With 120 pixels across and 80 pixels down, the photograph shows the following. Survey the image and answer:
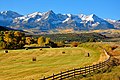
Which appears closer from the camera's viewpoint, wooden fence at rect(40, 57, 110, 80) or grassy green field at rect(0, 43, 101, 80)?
wooden fence at rect(40, 57, 110, 80)

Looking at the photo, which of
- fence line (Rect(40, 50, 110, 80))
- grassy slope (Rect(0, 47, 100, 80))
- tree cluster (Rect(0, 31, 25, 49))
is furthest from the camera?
tree cluster (Rect(0, 31, 25, 49))

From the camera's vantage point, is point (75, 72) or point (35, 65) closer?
point (75, 72)

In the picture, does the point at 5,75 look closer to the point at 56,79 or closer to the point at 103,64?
the point at 56,79

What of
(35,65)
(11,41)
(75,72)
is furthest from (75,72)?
(11,41)

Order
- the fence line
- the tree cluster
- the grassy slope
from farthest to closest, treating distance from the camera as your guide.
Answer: the tree cluster
the grassy slope
the fence line

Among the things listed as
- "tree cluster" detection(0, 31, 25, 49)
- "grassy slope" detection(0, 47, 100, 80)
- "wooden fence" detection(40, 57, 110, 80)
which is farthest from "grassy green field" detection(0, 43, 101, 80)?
"tree cluster" detection(0, 31, 25, 49)

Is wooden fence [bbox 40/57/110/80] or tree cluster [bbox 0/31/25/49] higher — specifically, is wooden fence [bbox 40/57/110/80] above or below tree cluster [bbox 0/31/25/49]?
below

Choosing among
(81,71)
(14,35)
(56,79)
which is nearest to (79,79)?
(56,79)

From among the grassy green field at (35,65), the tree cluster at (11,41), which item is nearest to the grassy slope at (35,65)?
the grassy green field at (35,65)

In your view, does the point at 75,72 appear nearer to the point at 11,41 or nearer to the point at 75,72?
the point at 75,72

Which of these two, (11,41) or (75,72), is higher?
(11,41)

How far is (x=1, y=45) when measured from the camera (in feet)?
480

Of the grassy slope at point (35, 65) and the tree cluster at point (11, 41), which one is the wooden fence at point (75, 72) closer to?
the grassy slope at point (35, 65)

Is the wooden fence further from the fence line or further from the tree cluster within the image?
the tree cluster
